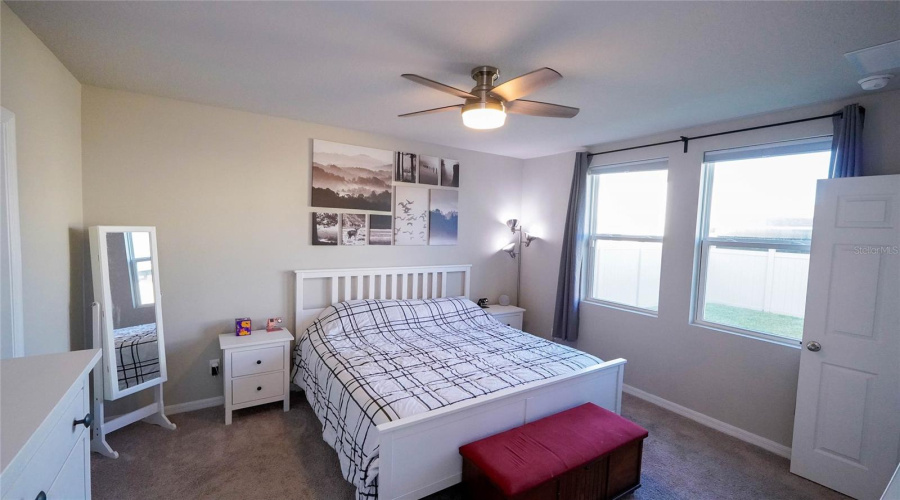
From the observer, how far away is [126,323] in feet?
8.11

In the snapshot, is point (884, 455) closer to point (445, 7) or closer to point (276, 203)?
point (445, 7)

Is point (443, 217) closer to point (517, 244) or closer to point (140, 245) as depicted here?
point (517, 244)

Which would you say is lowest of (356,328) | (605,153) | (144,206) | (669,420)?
(669,420)

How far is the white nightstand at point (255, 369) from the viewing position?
273 cm

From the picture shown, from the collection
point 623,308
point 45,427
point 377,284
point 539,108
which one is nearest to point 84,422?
point 45,427

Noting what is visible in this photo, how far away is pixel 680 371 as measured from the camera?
3205 mm

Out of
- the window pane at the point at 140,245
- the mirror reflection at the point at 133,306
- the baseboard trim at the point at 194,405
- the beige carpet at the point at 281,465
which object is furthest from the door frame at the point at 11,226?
the baseboard trim at the point at 194,405

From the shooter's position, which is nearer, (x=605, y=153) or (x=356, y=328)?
(x=356, y=328)

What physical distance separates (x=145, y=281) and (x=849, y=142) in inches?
187

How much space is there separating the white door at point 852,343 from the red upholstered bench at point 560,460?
122 centimetres

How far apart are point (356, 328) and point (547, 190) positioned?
2.68 metres

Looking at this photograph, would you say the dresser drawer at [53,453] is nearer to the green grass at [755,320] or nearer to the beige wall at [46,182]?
A: the beige wall at [46,182]

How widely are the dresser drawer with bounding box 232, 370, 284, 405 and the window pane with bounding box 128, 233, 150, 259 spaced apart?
3.60ft

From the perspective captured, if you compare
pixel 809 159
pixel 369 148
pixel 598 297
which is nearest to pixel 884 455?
pixel 809 159
